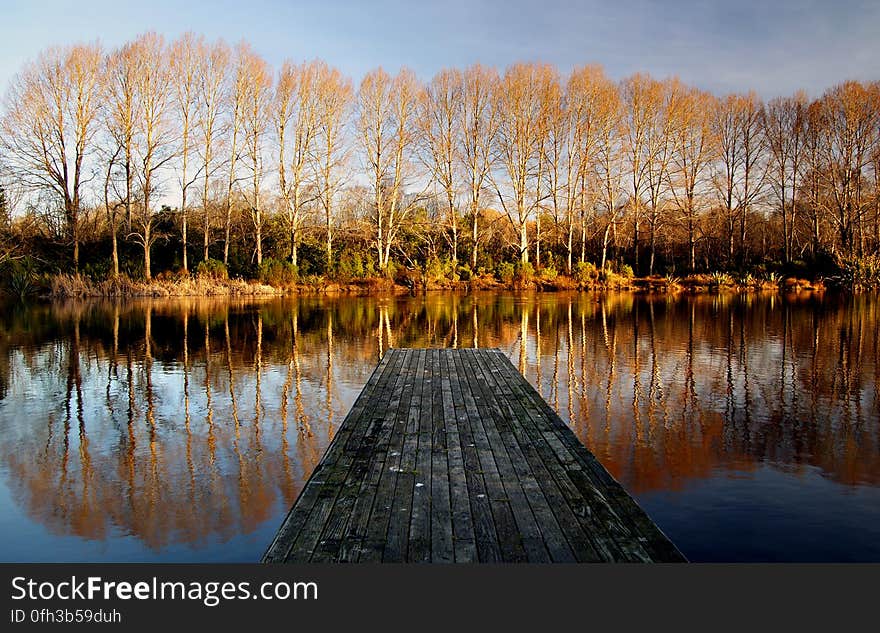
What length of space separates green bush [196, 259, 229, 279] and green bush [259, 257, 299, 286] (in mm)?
1861

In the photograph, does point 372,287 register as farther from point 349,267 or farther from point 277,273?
point 277,273

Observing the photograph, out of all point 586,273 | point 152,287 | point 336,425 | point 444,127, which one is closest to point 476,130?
point 444,127

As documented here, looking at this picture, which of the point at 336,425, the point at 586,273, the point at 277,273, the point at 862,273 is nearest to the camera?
the point at 336,425

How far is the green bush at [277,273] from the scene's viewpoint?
32062 mm

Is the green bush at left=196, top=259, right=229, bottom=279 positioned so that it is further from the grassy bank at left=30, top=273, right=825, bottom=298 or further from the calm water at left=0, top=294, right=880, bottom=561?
the calm water at left=0, top=294, right=880, bottom=561

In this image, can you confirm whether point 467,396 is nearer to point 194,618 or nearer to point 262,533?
point 262,533

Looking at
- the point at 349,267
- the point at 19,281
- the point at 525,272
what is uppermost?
the point at 349,267

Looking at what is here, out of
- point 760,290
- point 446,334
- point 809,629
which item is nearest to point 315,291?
point 446,334

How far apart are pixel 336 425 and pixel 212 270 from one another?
2620cm

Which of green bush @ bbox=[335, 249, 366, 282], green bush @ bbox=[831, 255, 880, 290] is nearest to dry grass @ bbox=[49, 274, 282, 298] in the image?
green bush @ bbox=[335, 249, 366, 282]

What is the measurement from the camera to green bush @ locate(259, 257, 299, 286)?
32062 mm

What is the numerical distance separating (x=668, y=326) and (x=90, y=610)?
16687mm

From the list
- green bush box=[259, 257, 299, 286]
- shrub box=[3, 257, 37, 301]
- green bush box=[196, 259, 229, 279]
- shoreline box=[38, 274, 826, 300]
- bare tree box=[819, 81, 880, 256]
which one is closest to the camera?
shrub box=[3, 257, 37, 301]

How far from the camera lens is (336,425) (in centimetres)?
753
